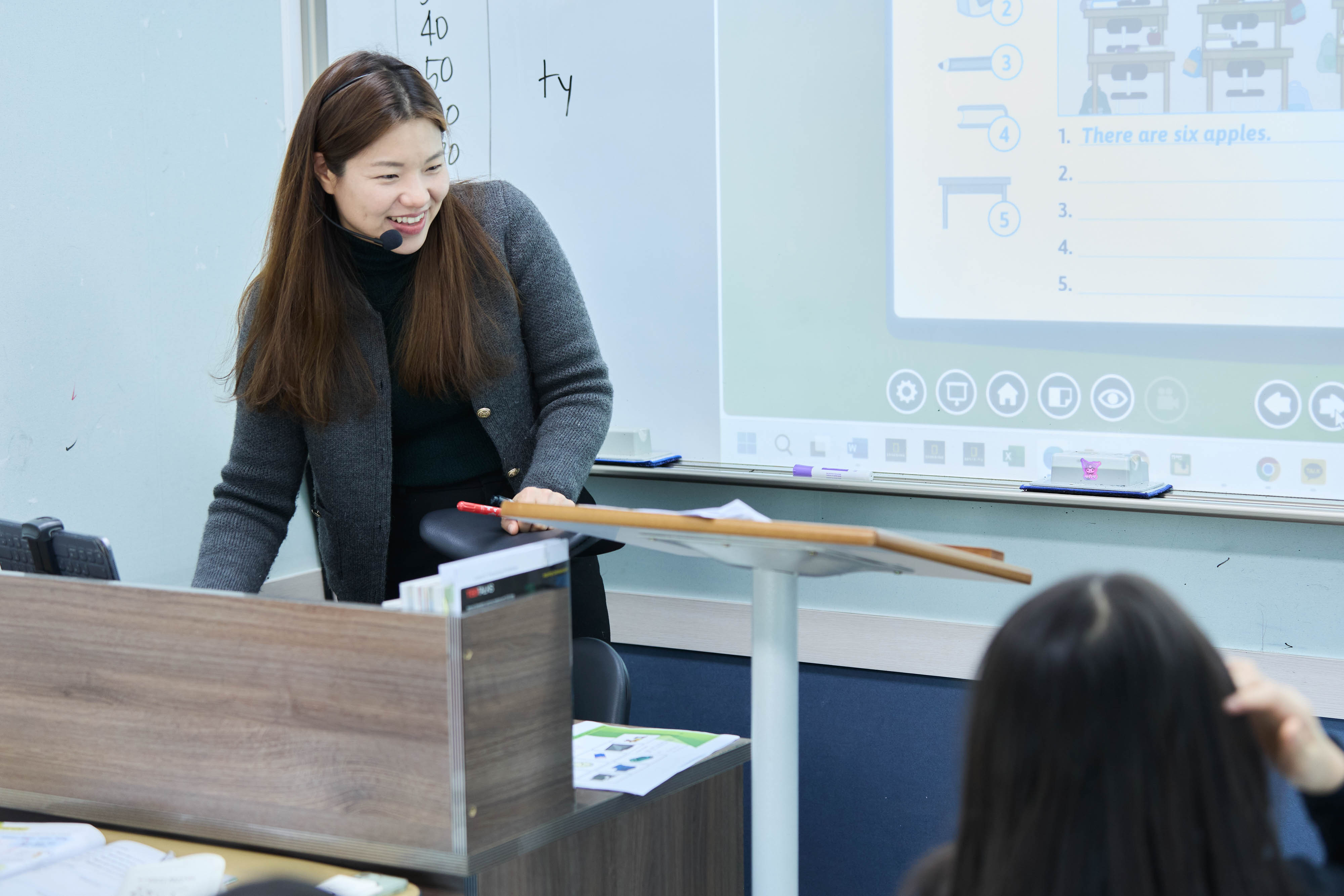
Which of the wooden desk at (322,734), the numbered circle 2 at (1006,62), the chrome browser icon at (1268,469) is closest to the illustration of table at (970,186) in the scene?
the numbered circle 2 at (1006,62)

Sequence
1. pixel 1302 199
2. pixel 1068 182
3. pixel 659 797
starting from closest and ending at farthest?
pixel 659 797
pixel 1302 199
pixel 1068 182

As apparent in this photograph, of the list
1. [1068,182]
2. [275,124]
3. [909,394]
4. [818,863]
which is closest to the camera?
[1068,182]

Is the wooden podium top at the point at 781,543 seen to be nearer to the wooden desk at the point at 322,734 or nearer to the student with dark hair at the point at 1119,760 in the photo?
the wooden desk at the point at 322,734

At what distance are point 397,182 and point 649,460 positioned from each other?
850 millimetres

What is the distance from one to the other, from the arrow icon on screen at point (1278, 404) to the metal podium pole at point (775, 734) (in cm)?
99

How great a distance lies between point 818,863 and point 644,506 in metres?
0.79

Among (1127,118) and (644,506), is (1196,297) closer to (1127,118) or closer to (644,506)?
(1127,118)

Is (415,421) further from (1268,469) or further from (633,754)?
(1268,469)

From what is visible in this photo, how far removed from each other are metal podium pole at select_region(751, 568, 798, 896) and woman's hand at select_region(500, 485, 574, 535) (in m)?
0.30

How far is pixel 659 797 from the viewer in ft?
4.82

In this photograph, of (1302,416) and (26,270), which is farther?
(26,270)

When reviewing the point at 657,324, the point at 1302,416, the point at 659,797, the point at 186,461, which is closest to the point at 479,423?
the point at 657,324

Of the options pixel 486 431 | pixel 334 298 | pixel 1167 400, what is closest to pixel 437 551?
pixel 486 431

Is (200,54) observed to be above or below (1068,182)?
above
